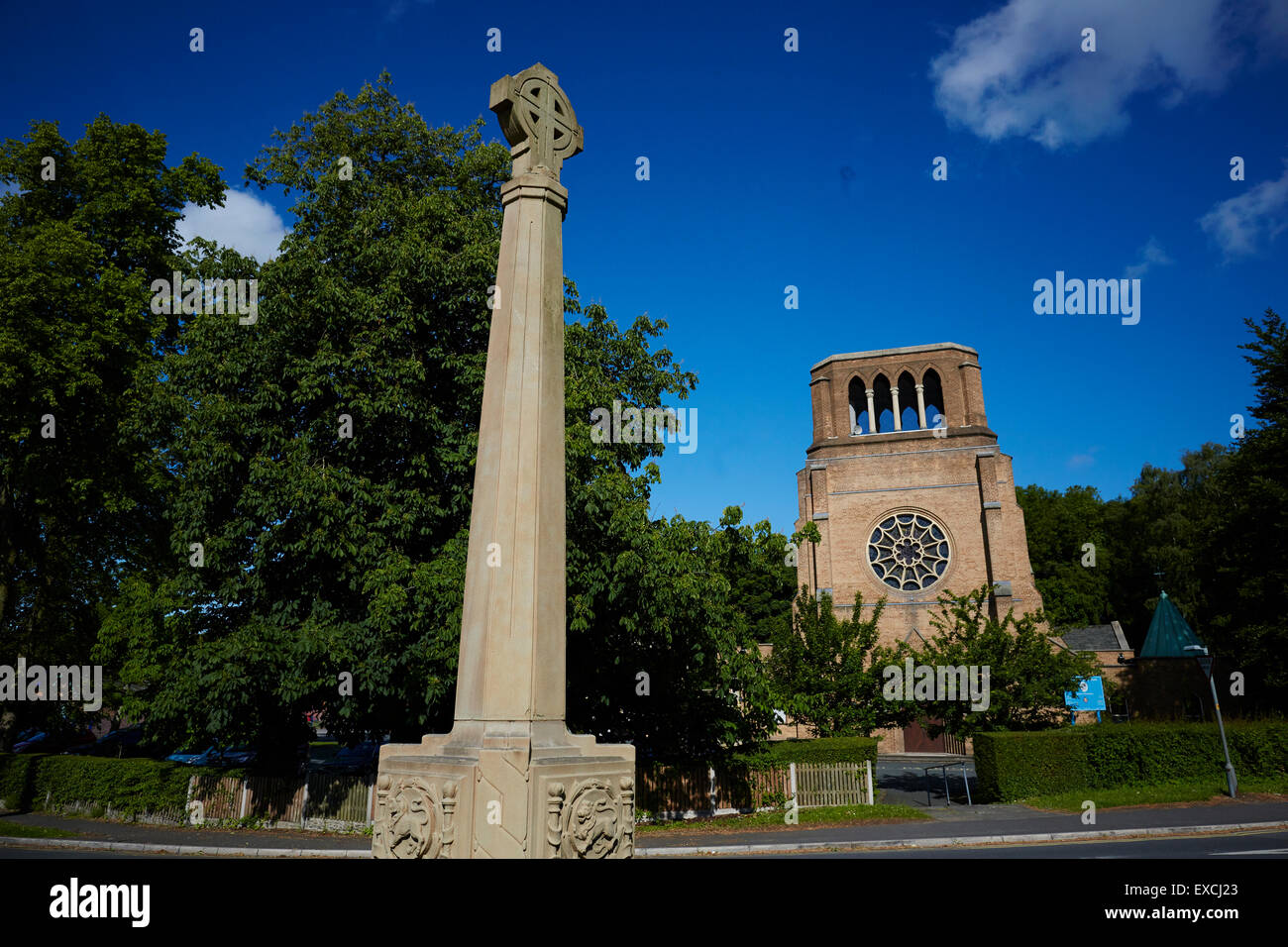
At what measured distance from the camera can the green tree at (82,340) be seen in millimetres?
18906

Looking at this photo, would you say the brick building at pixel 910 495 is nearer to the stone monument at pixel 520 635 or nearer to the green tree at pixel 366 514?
the green tree at pixel 366 514

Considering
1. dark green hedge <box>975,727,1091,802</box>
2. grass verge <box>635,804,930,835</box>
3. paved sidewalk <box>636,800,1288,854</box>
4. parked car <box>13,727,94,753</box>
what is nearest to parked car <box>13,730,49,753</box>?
parked car <box>13,727,94,753</box>

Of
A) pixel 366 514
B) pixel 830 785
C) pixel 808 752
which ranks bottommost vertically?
pixel 830 785

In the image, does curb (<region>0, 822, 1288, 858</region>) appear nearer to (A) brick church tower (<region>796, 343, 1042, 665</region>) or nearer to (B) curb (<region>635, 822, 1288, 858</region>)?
(B) curb (<region>635, 822, 1288, 858</region>)

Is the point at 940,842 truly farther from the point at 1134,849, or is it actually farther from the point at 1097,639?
the point at 1097,639

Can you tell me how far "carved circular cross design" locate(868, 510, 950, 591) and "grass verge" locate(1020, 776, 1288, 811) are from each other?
18.3m

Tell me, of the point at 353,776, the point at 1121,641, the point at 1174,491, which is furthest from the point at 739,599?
the point at 1174,491

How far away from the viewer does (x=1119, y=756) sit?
21922 millimetres

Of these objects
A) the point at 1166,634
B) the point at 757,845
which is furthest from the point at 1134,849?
the point at 1166,634

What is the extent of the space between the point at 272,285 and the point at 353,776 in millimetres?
11358

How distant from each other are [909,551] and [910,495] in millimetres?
3034

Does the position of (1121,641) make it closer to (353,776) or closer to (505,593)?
(353,776)

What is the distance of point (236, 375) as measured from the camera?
15789 millimetres

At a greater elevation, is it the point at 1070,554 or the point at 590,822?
the point at 1070,554
